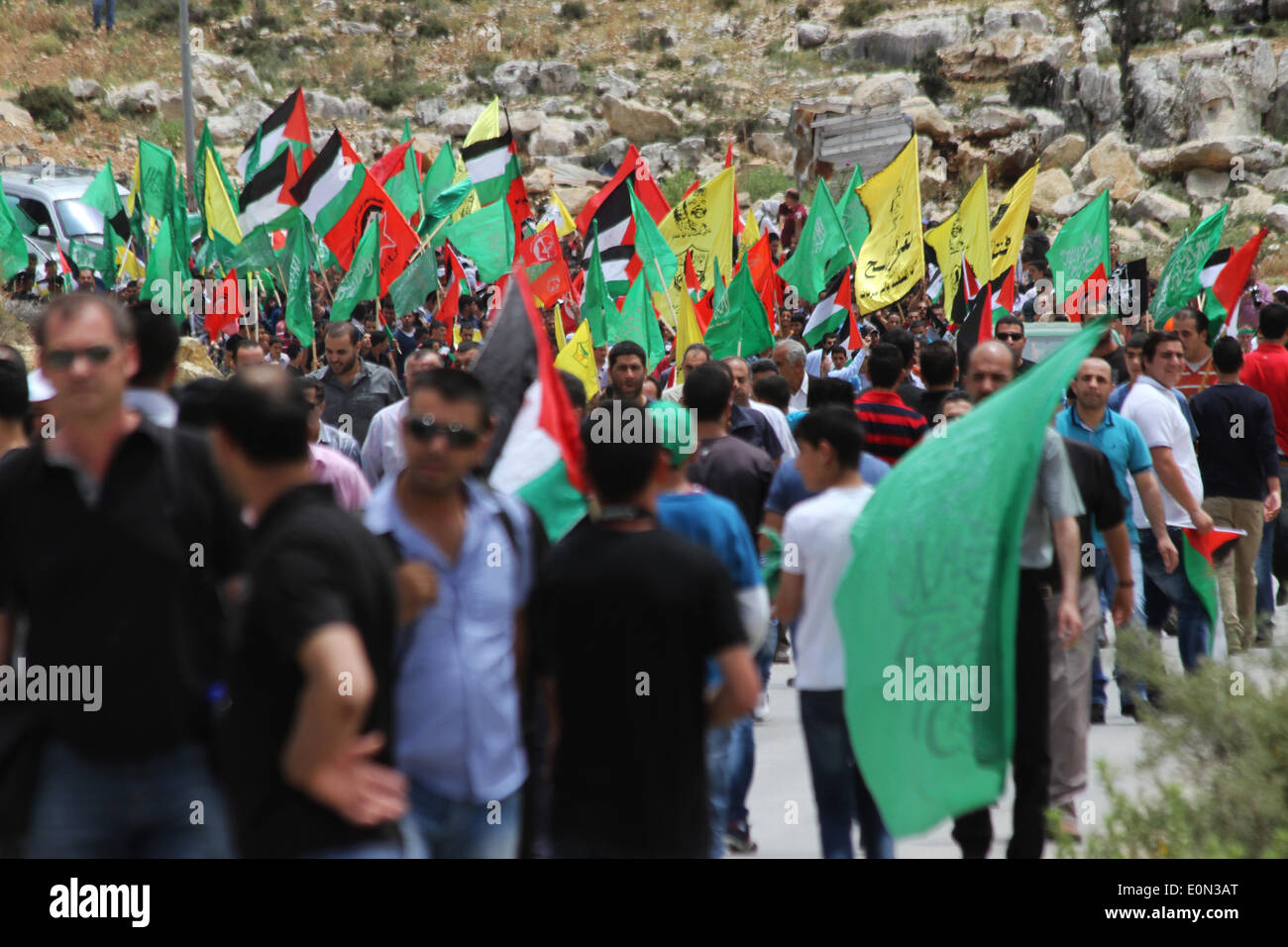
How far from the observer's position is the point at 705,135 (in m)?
46.3

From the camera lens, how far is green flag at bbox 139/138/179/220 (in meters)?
14.7

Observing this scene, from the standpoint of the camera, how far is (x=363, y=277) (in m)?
11.8

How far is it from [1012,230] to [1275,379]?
18.0 feet

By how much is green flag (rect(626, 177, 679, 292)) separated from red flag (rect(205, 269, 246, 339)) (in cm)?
402

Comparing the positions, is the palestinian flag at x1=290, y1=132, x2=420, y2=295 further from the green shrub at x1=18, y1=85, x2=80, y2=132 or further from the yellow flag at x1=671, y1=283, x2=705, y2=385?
the green shrub at x1=18, y1=85, x2=80, y2=132

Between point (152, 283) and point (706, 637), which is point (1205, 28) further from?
point (706, 637)

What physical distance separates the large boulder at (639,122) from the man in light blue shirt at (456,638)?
44.3 m

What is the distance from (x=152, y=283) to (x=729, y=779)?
10.7 m

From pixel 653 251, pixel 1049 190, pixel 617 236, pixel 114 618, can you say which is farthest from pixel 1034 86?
pixel 114 618

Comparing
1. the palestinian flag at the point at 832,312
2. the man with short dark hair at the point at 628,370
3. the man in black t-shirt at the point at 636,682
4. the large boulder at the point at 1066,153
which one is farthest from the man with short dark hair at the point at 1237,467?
the large boulder at the point at 1066,153

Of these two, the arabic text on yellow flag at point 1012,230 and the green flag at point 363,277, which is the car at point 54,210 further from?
the arabic text on yellow flag at point 1012,230

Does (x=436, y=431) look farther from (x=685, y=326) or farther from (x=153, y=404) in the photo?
(x=685, y=326)

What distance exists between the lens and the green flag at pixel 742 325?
11414mm
